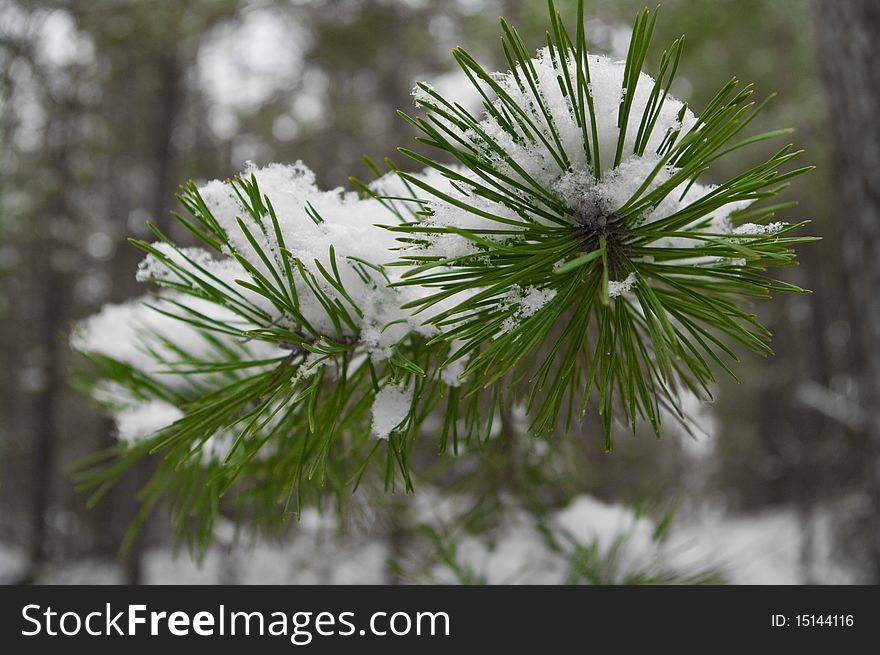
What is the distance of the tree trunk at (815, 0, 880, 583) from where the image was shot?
7.56 ft

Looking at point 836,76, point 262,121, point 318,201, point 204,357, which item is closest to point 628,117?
point 318,201

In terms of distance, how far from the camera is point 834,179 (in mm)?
2557

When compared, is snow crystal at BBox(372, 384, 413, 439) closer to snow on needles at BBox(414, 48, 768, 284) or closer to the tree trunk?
snow on needles at BBox(414, 48, 768, 284)

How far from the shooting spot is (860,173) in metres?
2.39

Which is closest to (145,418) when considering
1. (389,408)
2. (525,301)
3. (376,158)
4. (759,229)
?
(389,408)

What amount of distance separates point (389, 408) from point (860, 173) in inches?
94.2

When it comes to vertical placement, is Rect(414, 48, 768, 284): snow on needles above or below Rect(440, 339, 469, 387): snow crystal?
above

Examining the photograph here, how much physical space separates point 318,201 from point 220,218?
110mm

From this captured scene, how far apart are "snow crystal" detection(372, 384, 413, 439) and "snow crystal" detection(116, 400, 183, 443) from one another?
373mm

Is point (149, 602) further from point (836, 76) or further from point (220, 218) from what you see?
point (836, 76)

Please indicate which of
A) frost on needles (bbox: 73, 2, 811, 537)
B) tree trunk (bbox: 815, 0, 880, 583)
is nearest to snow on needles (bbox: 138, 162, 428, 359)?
frost on needles (bbox: 73, 2, 811, 537)

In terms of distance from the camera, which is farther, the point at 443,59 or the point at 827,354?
the point at 827,354

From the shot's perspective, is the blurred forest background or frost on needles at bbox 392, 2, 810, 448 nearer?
frost on needles at bbox 392, 2, 810, 448

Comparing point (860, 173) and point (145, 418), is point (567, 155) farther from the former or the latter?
point (860, 173)
